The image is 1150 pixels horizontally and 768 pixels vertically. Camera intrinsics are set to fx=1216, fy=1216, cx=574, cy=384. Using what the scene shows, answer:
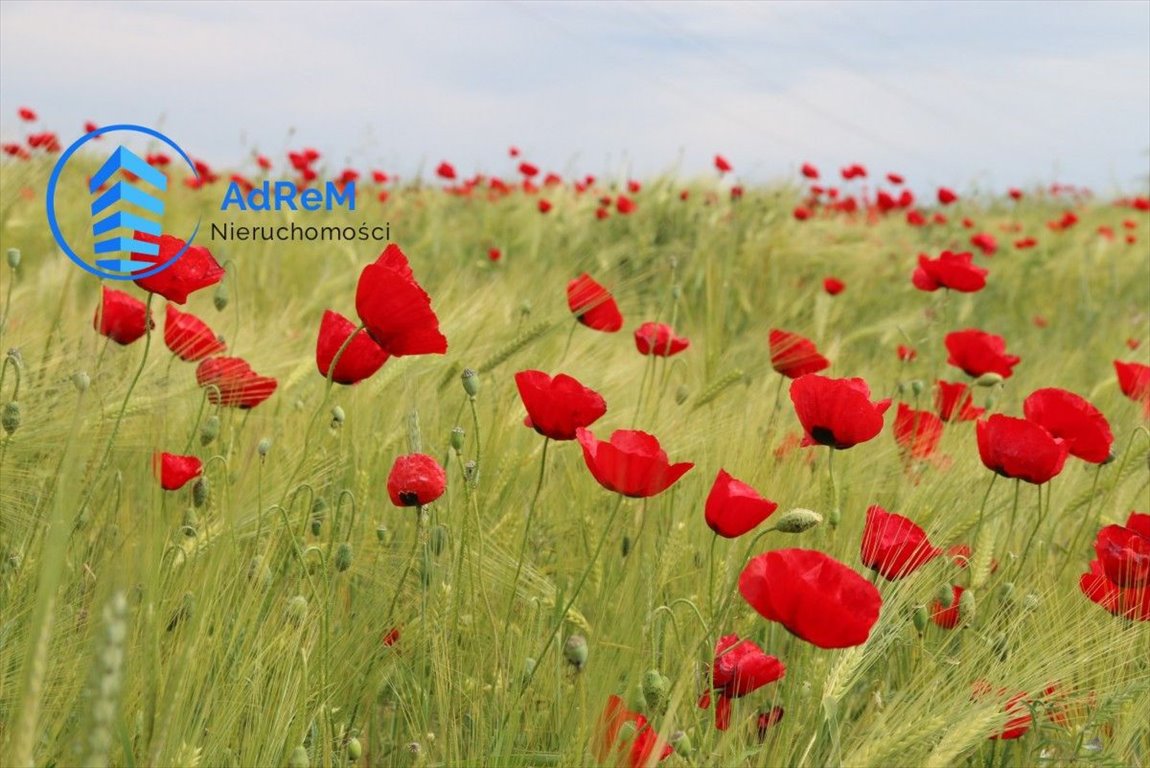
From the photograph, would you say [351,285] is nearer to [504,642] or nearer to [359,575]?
[359,575]

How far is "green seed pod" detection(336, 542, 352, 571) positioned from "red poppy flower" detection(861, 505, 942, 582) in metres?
0.48

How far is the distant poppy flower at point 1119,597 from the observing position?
1.21 m

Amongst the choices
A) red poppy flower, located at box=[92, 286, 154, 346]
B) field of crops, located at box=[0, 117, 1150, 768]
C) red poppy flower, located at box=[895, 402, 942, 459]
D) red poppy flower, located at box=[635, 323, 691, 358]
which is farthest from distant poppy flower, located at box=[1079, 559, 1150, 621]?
red poppy flower, located at box=[92, 286, 154, 346]

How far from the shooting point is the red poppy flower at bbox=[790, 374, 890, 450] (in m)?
1.16

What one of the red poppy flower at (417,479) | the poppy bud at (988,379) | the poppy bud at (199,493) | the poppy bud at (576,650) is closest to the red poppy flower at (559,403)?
the red poppy flower at (417,479)

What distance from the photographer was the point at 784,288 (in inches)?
160

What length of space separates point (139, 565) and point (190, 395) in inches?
27.4

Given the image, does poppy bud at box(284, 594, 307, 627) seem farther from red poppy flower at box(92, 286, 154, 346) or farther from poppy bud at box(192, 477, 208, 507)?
red poppy flower at box(92, 286, 154, 346)

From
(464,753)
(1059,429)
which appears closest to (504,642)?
(464,753)

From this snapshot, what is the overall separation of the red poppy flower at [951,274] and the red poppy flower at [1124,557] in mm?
900

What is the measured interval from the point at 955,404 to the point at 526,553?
0.82m

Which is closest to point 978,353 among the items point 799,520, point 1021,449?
point 1021,449

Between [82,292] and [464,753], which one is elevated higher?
[464,753]

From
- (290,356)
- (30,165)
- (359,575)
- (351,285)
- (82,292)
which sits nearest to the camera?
(359,575)
